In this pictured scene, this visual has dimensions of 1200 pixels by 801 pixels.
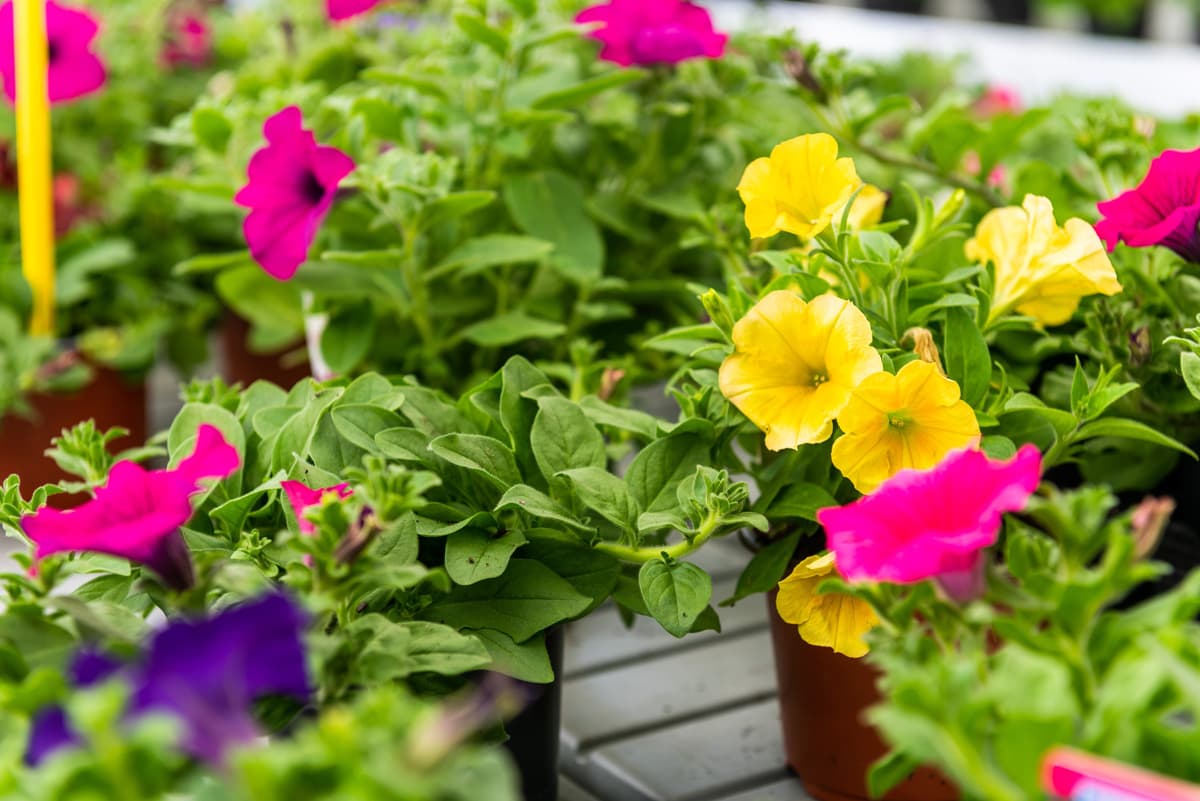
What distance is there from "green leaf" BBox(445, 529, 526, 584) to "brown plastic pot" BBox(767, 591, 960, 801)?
19 cm

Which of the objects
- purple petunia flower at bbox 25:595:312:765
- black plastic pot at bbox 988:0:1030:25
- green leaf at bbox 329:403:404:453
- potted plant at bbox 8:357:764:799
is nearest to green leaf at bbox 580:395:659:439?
potted plant at bbox 8:357:764:799

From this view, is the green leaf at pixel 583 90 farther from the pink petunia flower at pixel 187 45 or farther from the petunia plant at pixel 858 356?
the pink petunia flower at pixel 187 45

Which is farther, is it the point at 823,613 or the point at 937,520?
the point at 823,613

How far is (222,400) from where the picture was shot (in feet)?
2.47

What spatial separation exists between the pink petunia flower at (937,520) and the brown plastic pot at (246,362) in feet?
3.06

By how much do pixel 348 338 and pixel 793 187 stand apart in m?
0.41

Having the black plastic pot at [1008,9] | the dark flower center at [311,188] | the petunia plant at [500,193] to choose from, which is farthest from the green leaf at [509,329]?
the black plastic pot at [1008,9]

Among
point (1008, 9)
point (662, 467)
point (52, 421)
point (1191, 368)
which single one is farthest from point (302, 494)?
point (1008, 9)

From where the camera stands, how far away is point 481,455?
25.1 inches

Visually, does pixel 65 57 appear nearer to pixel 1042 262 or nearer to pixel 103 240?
pixel 103 240

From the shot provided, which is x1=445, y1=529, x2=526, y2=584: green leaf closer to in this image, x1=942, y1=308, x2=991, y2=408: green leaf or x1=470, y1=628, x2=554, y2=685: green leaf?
x1=470, y1=628, x2=554, y2=685: green leaf

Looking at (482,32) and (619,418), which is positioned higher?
(482,32)

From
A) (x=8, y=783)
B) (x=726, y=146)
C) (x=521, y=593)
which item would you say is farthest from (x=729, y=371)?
(x=726, y=146)

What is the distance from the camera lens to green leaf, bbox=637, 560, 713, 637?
593mm
